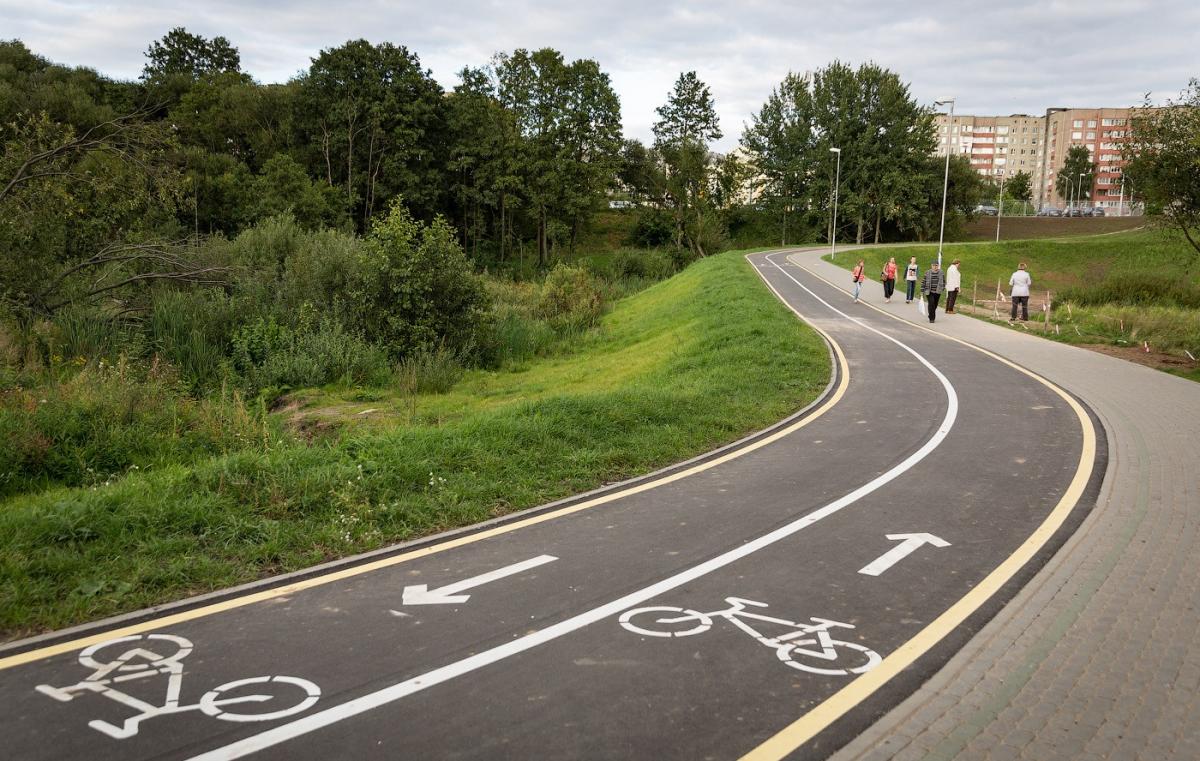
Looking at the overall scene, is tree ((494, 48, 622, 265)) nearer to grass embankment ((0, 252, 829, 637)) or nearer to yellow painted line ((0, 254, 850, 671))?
grass embankment ((0, 252, 829, 637))

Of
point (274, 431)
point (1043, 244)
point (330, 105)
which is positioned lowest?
point (274, 431)

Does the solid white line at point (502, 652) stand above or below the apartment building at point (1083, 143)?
below

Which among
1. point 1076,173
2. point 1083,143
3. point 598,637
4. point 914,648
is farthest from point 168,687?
point 1083,143

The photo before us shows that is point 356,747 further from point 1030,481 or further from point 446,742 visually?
point 1030,481

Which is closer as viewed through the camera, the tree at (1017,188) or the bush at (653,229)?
the bush at (653,229)

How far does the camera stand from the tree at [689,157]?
7906 centimetres

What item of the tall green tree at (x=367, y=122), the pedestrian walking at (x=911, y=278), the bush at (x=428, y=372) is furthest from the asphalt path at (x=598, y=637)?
the tall green tree at (x=367, y=122)

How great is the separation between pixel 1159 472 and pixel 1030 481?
1577mm

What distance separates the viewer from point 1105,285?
38.2 meters

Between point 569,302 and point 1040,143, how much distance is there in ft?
586

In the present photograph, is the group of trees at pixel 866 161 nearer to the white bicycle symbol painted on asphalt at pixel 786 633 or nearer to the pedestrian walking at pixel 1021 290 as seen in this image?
the pedestrian walking at pixel 1021 290

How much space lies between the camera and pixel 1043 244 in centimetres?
6656

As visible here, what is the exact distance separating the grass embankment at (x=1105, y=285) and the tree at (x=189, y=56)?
54145mm

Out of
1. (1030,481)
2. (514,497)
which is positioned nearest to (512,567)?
(514,497)
